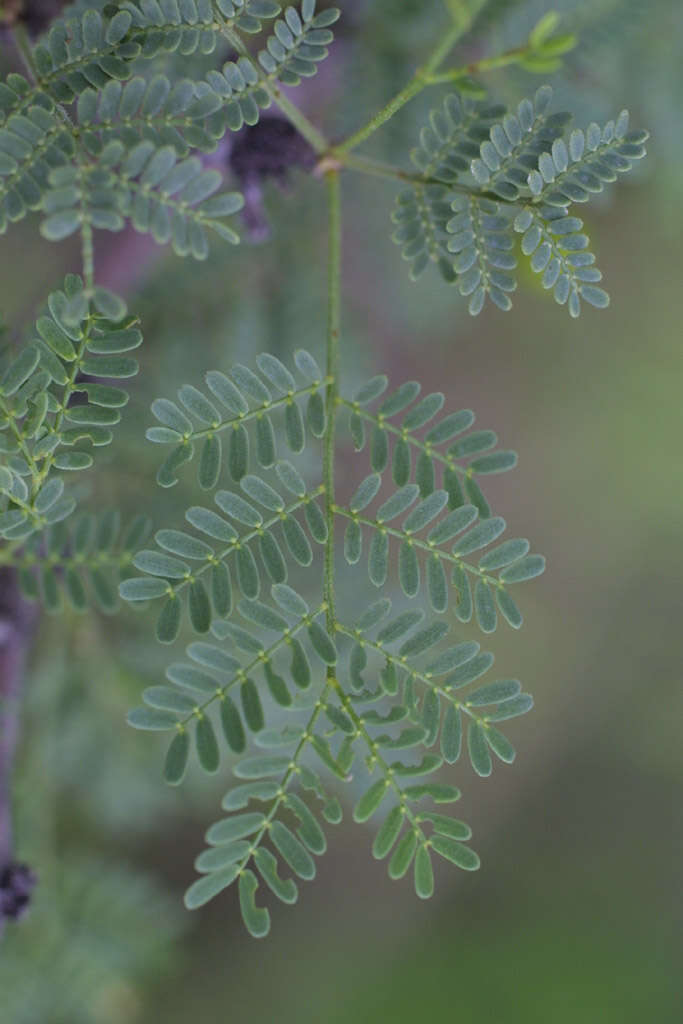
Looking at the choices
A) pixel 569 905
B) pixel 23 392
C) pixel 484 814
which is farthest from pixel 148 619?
pixel 569 905

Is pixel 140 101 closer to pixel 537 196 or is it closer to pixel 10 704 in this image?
pixel 537 196

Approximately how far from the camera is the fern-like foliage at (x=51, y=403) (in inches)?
20.6

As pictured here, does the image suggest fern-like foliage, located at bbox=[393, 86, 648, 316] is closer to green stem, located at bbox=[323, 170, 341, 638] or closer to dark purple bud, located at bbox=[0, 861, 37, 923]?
green stem, located at bbox=[323, 170, 341, 638]

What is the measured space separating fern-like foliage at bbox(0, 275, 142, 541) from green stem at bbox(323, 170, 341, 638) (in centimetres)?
12

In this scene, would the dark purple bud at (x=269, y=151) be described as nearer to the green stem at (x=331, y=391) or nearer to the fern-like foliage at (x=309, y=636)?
the green stem at (x=331, y=391)

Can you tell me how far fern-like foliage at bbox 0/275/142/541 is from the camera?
20.6 inches

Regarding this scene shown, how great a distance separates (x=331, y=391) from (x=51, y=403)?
17 centimetres

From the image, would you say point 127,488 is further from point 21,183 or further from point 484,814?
point 484,814

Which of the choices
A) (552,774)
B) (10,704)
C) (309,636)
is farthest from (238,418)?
(552,774)

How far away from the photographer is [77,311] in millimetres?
465

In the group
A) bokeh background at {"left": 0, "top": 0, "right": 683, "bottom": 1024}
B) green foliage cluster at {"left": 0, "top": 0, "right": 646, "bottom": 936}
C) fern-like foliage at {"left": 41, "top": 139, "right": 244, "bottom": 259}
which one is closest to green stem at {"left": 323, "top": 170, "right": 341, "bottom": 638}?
green foliage cluster at {"left": 0, "top": 0, "right": 646, "bottom": 936}

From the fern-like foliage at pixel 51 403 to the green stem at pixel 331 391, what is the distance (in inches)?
4.7

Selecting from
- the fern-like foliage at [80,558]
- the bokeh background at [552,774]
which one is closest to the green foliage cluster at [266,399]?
the fern-like foliage at [80,558]

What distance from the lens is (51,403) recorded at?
0.54 metres
